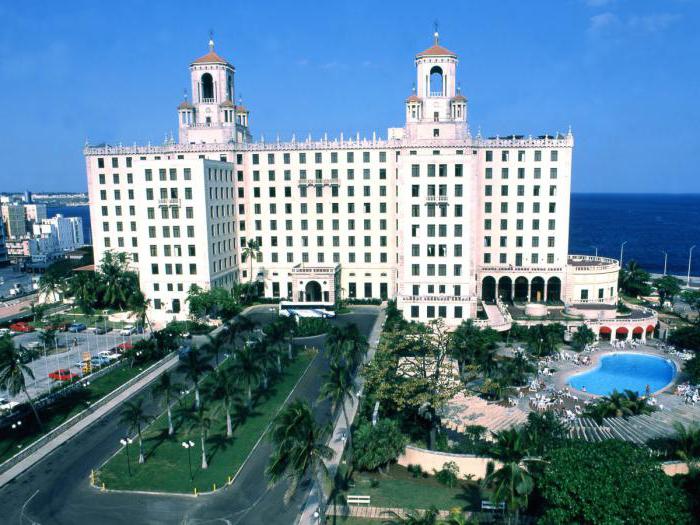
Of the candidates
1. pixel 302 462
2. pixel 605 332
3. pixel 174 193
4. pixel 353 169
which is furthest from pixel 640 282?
pixel 302 462

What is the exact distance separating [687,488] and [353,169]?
2828 inches

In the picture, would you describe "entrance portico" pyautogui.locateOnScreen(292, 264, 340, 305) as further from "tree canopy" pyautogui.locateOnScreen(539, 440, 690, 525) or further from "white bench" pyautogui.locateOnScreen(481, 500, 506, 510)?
"tree canopy" pyautogui.locateOnScreen(539, 440, 690, 525)

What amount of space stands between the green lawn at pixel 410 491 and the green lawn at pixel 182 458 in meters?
10.7

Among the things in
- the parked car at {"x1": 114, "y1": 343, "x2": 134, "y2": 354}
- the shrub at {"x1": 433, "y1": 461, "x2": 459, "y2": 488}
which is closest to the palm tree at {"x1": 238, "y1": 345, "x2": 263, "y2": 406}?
the shrub at {"x1": 433, "y1": 461, "x2": 459, "y2": 488}

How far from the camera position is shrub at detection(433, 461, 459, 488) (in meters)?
44.9

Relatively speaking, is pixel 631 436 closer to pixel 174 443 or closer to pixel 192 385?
pixel 174 443

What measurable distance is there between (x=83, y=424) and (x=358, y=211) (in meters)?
58.7

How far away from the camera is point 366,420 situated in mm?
52688

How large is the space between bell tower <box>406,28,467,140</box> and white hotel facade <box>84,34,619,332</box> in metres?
0.22

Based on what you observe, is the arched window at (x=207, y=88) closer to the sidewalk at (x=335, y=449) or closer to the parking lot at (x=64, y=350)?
the parking lot at (x=64, y=350)

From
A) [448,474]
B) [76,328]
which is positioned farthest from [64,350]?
[448,474]

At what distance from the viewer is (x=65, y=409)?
58.6 meters

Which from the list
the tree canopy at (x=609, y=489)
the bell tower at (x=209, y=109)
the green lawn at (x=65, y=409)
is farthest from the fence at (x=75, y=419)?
the bell tower at (x=209, y=109)

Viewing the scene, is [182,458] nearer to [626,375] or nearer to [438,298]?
[438,298]
